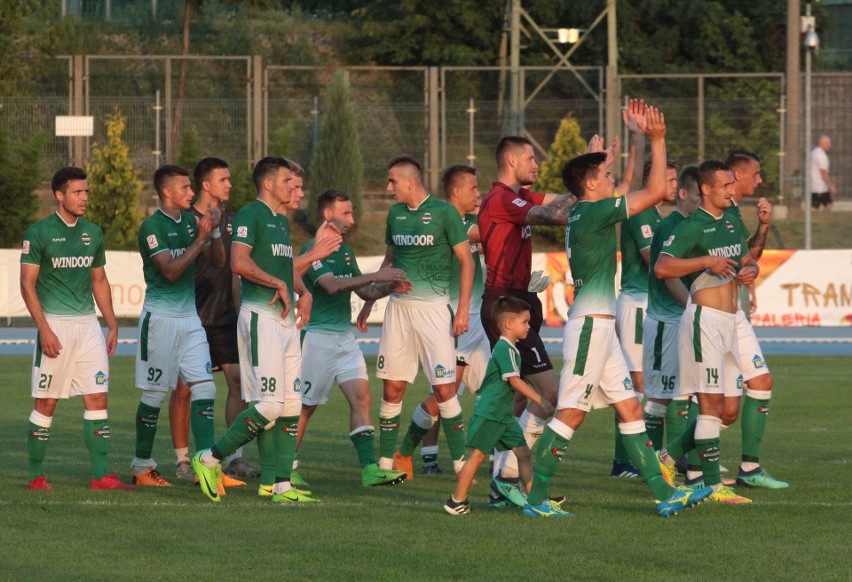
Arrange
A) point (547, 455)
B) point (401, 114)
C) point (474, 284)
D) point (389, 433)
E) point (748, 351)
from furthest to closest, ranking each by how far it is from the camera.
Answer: point (401, 114) → point (474, 284) → point (389, 433) → point (748, 351) → point (547, 455)

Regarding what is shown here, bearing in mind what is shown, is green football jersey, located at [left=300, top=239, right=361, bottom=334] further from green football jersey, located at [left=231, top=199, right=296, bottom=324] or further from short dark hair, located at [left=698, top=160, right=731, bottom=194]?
short dark hair, located at [left=698, top=160, right=731, bottom=194]

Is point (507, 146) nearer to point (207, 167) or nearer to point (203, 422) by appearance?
point (207, 167)

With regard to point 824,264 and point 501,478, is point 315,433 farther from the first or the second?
point 824,264

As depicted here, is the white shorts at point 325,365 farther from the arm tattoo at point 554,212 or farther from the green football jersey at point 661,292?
the green football jersey at point 661,292

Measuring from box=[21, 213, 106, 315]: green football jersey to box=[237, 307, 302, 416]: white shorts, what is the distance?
4.56 ft

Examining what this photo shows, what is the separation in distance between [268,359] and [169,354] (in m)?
1.38

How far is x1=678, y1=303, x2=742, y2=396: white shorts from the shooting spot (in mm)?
9883

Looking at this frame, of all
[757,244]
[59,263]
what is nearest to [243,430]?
[59,263]

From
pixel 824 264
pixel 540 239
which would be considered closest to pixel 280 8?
pixel 540 239

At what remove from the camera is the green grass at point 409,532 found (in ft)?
24.9

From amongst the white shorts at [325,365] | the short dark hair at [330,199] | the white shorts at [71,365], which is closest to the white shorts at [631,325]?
the white shorts at [325,365]

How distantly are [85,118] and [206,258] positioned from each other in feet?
70.1

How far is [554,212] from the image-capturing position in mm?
9797

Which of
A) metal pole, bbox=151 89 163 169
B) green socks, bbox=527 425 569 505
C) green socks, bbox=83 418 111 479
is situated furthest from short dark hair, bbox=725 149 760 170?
metal pole, bbox=151 89 163 169
